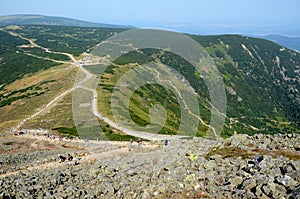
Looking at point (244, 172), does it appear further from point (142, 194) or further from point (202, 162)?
point (142, 194)

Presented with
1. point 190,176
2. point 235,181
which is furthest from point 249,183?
point 190,176

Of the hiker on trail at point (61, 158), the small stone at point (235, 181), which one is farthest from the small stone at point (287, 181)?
the hiker on trail at point (61, 158)

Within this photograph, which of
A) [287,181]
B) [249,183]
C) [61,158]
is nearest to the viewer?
[287,181]

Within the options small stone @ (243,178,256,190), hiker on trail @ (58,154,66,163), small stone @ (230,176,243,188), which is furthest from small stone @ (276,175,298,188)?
hiker on trail @ (58,154,66,163)

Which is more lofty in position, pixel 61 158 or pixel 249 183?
pixel 249 183

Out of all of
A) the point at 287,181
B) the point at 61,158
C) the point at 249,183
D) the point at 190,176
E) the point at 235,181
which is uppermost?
the point at 287,181

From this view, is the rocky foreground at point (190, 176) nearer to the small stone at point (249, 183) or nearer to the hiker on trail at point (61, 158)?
the small stone at point (249, 183)

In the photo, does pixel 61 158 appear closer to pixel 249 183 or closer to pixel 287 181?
pixel 249 183

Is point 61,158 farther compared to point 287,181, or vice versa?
point 61,158

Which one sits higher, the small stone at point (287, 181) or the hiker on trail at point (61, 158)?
the small stone at point (287, 181)
